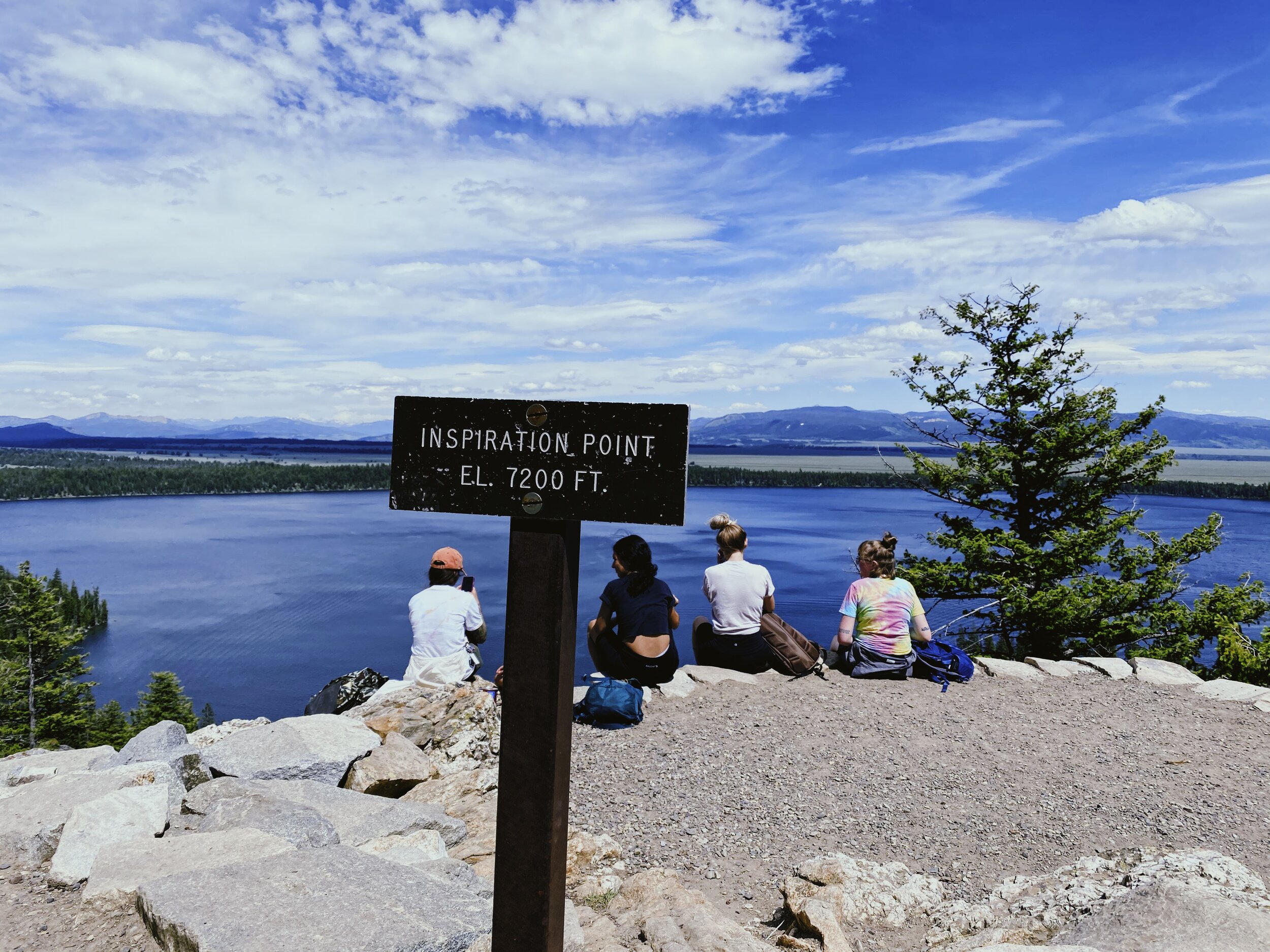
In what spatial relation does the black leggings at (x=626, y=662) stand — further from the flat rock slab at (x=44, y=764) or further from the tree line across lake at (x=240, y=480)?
the tree line across lake at (x=240, y=480)

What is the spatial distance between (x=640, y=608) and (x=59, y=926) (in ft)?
11.8

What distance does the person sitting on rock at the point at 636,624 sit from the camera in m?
5.86

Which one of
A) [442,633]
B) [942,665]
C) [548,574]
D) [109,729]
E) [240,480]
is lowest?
[109,729]

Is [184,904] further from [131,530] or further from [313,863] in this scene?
[131,530]

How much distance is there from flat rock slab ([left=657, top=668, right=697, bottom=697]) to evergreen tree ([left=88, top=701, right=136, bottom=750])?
2585cm

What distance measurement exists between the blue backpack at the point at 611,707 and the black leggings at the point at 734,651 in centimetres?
110

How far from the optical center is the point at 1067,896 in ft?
10.8

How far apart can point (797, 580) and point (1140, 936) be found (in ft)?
135

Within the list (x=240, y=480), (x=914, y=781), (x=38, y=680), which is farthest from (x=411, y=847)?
(x=240, y=480)

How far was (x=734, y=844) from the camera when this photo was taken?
414 cm

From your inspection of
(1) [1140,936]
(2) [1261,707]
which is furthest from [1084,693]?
(1) [1140,936]

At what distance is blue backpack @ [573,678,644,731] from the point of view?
5531 millimetres

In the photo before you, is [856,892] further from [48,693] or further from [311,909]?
[48,693]

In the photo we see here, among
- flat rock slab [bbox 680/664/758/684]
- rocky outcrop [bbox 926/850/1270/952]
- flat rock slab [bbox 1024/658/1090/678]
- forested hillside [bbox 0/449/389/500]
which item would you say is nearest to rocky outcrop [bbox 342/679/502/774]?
flat rock slab [bbox 680/664/758/684]
